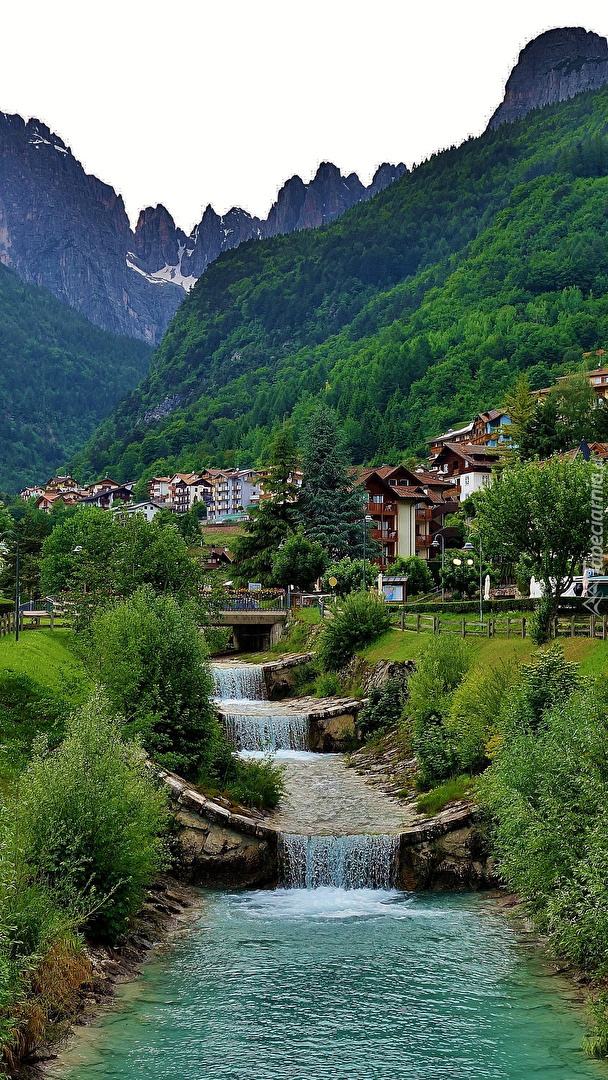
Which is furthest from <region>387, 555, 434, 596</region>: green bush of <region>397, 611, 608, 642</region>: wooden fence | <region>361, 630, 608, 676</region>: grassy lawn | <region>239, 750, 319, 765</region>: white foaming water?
<region>239, 750, 319, 765</region>: white foaming water

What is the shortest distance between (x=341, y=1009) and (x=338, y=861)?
395 inches

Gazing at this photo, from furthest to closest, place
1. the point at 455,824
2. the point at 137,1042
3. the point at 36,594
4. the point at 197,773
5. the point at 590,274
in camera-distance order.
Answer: the point at 590,274
the point at 36,594
the point at 197,773
the point at 455,824
the point at 137,1042

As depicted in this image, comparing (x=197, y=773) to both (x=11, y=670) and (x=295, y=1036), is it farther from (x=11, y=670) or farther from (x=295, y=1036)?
(x=295, y=1036)

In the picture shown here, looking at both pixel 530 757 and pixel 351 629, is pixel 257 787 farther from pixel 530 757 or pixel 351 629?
pixel 351 629

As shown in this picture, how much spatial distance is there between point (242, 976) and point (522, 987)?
6.51 m

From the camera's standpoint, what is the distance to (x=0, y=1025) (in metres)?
16.2

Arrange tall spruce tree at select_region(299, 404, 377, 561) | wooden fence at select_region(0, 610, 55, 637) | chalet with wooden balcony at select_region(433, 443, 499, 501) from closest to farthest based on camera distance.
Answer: wooden fence at select_region(0, 610, 55, 637) < tall spruce tree at select_region(299, 404, 377, 561) < chalet with wooden balcony at select_region(433, 443, 499, 501)

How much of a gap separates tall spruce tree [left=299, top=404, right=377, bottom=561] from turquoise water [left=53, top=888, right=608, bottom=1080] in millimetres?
67535

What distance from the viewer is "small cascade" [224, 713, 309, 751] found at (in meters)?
48.8

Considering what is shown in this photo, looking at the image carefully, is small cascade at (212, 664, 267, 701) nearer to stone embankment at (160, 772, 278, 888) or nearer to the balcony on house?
stone embankment at (160, 772, 278, 888)

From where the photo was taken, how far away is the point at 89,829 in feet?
75.8

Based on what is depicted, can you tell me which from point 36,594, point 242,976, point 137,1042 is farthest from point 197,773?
point 36,594

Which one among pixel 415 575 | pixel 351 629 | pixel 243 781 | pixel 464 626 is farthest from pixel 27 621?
pixel 415 575

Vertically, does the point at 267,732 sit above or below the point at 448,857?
above
